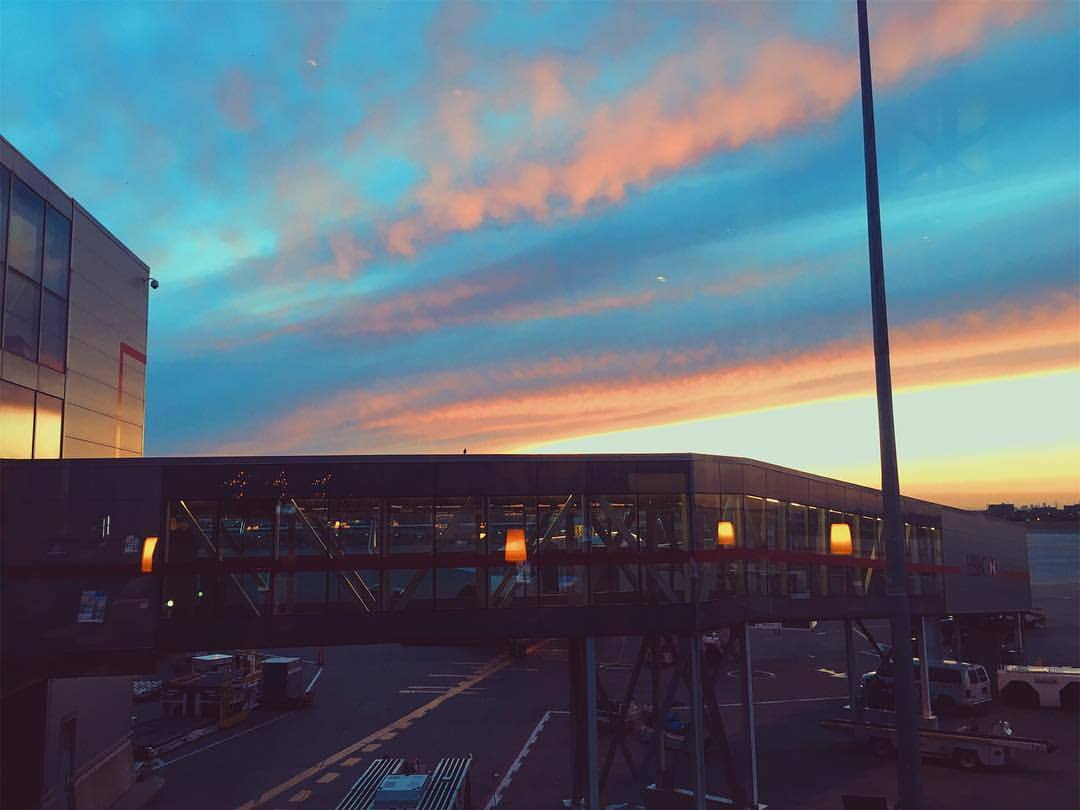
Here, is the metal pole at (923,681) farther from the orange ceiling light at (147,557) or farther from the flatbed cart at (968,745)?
the orange ceiling light at (147,557)

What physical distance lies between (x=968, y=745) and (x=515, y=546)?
70.5ft

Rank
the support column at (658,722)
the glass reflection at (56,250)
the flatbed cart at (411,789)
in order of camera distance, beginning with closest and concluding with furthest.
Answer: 1. the flatbed cart at (411,789)
2. the glass reflection at (56,250)
3. the support column at (658,722)

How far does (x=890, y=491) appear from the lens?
12617mm

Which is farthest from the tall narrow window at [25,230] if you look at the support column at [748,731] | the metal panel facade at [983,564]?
the metal panel facade at [983,564]

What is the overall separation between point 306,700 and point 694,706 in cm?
2969

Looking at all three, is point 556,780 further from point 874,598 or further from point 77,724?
point 77,724

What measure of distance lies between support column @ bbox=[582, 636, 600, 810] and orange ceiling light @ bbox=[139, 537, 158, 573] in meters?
11.8

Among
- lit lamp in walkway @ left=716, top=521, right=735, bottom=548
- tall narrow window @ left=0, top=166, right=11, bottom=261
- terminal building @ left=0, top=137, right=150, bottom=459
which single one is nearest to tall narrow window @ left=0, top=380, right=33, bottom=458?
terminal building @ left=0, top=137, right=150, bottom=459

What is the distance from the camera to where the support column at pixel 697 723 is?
23297mm

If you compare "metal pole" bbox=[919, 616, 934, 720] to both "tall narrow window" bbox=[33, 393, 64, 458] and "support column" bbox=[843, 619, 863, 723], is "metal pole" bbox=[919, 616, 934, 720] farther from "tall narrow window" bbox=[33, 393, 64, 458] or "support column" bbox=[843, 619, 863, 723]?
"tall narrow window" bbox=[33, 393, 64, 458]

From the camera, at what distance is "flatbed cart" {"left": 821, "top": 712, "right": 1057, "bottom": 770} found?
102ft

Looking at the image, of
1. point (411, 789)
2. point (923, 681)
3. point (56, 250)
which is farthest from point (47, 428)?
point (923, 681)

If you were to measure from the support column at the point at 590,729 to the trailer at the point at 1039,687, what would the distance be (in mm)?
32274

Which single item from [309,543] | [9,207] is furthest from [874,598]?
[9,207]
